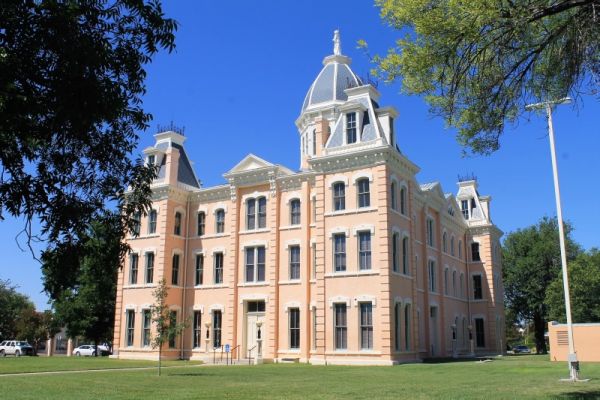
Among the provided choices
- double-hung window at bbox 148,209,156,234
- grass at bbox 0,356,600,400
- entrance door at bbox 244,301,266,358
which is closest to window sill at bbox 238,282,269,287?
entrance door at bbox 244,301,266,358

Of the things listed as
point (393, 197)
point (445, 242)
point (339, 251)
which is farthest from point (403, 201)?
point (445, 242)

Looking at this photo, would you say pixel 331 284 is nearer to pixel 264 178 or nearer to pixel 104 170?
pixel 264 178

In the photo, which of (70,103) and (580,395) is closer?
(70,103)

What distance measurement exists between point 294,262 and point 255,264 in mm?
2788

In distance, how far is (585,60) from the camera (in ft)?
35.1

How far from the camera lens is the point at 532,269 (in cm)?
5806

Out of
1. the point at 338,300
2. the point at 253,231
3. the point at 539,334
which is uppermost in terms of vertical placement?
the point at 253,231

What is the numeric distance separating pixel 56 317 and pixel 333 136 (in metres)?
32.5

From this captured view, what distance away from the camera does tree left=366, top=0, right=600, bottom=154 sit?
9680 mm

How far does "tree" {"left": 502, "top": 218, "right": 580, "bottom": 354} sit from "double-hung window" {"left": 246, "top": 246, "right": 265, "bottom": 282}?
32490mm

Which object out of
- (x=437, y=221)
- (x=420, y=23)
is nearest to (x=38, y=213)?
(x=420, y=23)

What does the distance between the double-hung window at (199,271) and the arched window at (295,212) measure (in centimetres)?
757

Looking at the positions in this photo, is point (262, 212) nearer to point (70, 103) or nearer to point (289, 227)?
point (289, 227)

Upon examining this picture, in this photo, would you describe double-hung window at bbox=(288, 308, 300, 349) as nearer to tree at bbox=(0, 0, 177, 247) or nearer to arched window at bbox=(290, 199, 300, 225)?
arched window at bbox=(290, 199, 300, 225)
